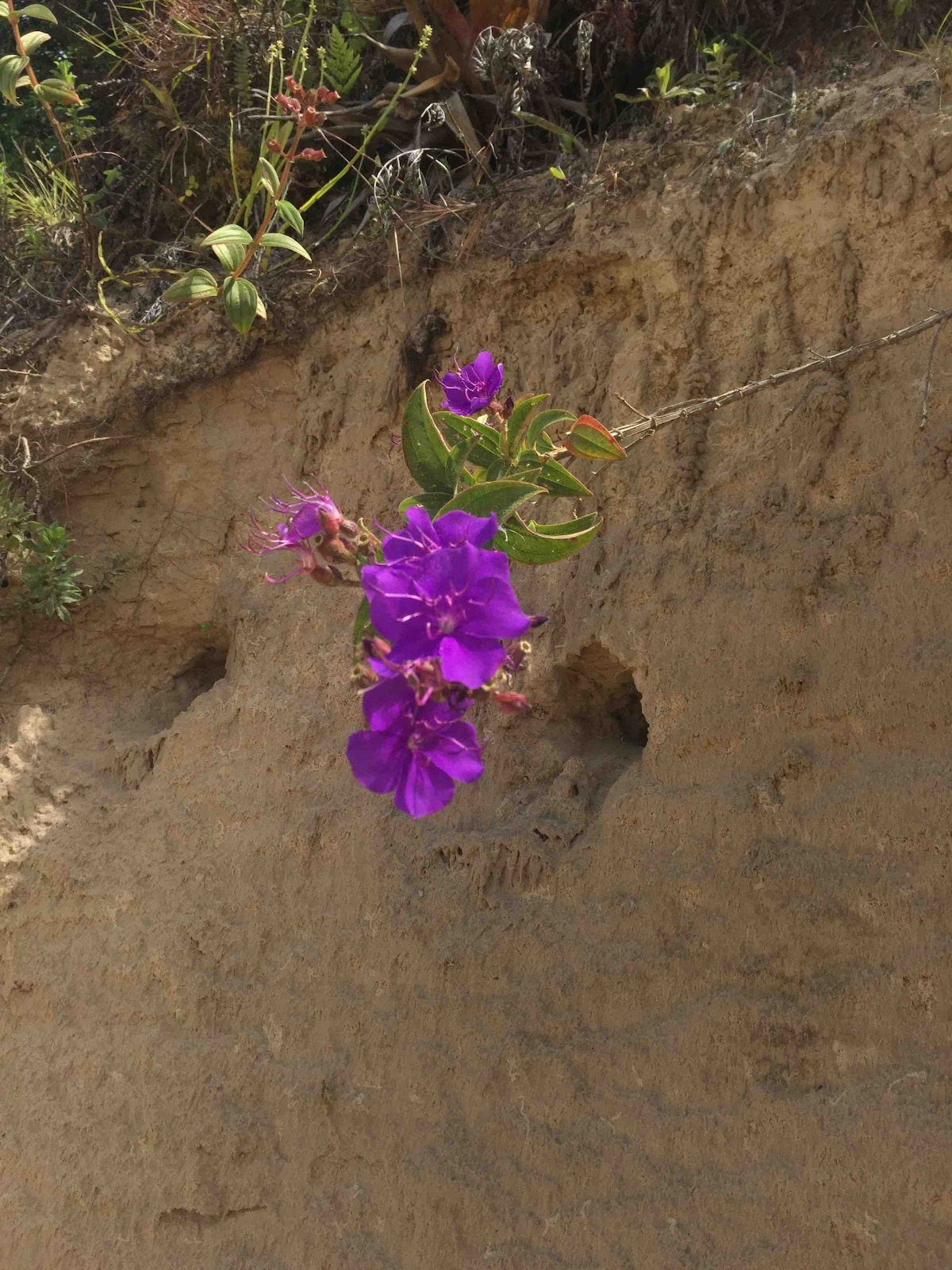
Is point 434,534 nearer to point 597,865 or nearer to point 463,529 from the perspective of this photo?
point 463,529

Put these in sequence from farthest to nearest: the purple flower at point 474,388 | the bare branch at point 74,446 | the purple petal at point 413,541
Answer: the bare branch at point 74,446, the purple flower at point 474,388, the purple petal at point 413,541

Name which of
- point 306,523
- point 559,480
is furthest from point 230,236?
point 306,523

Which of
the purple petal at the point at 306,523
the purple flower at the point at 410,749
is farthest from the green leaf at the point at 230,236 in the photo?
the purple flower at the point at 410,749

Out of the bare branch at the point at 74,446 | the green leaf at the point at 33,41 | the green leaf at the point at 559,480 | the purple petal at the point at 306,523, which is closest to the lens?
the purple petal at the point at 306,523

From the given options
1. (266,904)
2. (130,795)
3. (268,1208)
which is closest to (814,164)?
(266,904)

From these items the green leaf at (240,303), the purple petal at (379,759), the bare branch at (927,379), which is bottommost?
the bare branch at (927,379)

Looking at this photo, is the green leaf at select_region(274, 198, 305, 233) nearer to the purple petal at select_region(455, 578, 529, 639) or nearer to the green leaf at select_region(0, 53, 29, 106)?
the green leaf at select_region(0, 53, 29, 106)

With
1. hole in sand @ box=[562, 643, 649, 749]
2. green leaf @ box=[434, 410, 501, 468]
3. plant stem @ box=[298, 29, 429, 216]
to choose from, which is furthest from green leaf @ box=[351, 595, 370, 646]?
plant stem @ box=[298, 29, 429, 216]

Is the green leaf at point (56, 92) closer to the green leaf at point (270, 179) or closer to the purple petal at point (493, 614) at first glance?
the green leaf at point (270, 179)
